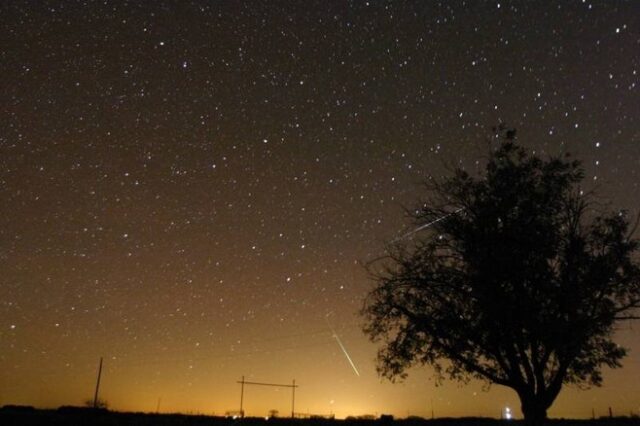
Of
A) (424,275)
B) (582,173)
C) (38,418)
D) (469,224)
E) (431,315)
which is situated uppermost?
(582,173)

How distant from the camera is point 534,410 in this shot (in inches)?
774

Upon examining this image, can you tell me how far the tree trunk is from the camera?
1948 cm

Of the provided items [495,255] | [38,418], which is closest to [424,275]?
[495,255]

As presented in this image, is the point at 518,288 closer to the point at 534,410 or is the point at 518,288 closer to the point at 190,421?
the point at 534,410

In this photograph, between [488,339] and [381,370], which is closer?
[488,339]

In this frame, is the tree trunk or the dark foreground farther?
the dark foreground

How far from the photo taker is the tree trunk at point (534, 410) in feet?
63.9

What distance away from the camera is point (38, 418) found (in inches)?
862

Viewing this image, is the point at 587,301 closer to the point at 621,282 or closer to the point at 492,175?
the point at 621,282

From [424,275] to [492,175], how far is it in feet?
14.1

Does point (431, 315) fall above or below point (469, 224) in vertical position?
below

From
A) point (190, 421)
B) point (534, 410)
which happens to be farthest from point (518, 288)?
point (190, 421)

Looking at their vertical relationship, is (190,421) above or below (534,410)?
below

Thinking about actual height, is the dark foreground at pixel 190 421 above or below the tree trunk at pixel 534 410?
below
